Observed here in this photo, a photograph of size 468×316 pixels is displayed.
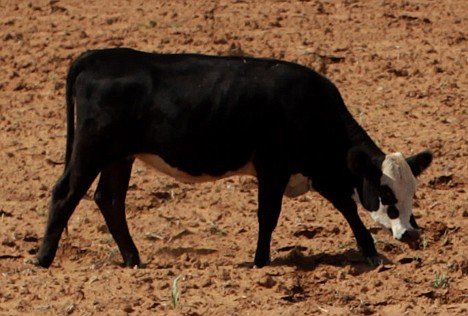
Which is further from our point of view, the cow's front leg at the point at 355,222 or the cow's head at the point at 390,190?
the cow's front leg at the point at 355,222

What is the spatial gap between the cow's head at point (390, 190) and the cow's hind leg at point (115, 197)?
5.75 ft

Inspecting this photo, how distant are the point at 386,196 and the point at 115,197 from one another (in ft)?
6.82

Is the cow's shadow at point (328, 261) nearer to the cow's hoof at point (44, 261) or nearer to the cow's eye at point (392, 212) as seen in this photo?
the cow's eye at point (392, 212)

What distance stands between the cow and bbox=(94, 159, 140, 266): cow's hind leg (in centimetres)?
20

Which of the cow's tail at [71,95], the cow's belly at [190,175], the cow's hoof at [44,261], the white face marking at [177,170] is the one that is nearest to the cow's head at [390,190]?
the cow's belly at [190,175]

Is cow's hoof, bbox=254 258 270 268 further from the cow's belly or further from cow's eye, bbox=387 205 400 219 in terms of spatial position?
cow's eye, bbox=387 205 400 219

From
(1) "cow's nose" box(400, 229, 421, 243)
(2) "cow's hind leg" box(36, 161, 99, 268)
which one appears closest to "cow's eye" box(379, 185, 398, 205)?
(1) "cow's nose" box(400, 229, 421, 243)

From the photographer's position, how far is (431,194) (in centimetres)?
1355

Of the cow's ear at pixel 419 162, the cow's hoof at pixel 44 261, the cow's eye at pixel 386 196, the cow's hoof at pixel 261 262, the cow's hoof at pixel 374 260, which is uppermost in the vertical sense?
the cow's ear at pixel 419 162

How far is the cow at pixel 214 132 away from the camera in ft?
38.3

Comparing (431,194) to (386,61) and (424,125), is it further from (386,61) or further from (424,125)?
(386,61)

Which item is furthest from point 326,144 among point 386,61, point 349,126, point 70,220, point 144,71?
point 386,61

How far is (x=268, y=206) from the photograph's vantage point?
38.8 feet

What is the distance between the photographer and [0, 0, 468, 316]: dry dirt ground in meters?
10.6
